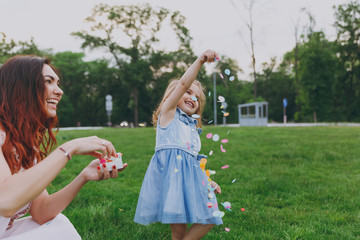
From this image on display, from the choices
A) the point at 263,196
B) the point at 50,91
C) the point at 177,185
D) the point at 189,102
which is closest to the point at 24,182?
the point at 50,91

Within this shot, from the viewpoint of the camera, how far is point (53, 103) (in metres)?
1.77

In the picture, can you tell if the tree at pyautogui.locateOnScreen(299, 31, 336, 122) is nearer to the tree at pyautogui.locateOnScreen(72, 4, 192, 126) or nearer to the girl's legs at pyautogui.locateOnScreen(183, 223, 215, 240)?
the tree at pyautogui.locateOnScreen(72, 4, 192, 126)

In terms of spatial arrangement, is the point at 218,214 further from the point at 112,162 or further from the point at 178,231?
the point at 112,162

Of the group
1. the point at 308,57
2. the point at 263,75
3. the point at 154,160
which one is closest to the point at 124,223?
the point at 154,160

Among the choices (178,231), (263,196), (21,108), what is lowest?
(263,196)

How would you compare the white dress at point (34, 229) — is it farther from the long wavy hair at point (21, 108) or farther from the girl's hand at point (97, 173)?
the girl's hand at point (97, 173)

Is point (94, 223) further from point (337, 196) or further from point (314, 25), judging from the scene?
point (314, 25)

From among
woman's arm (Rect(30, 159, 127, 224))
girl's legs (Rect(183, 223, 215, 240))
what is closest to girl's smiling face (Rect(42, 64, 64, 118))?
woman's arm (Rect(30, 159, 127, 224))

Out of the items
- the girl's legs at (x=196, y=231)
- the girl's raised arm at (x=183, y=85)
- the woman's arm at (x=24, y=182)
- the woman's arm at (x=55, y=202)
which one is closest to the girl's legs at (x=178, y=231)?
the girl's legs at (x=196, y=231)

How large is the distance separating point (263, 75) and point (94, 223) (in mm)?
48949

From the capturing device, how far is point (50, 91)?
68.2 inches

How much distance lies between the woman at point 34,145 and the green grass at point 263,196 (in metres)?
0.86

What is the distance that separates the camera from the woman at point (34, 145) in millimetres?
1371

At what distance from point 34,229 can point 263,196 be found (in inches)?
137
